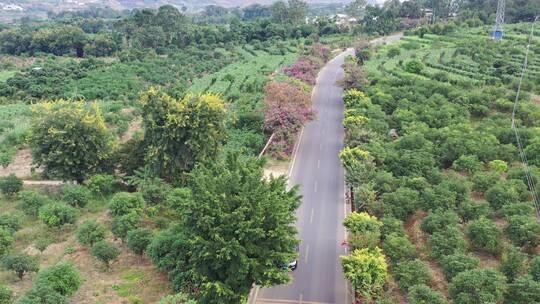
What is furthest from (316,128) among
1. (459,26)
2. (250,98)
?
(459,26)

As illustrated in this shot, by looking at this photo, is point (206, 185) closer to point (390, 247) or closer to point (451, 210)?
point (390, 247)

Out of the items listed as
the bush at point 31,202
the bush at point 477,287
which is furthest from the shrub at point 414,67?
the bush at point 31,202

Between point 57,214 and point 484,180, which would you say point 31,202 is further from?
point 484,180

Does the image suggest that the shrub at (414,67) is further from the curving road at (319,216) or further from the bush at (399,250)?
the bush at (399,250)

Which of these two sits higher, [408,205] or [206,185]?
[206,185]

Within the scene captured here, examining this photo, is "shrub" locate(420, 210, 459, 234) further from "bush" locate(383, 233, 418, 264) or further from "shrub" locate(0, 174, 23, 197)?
"shrub" locate(0, 174, 23, 197)
